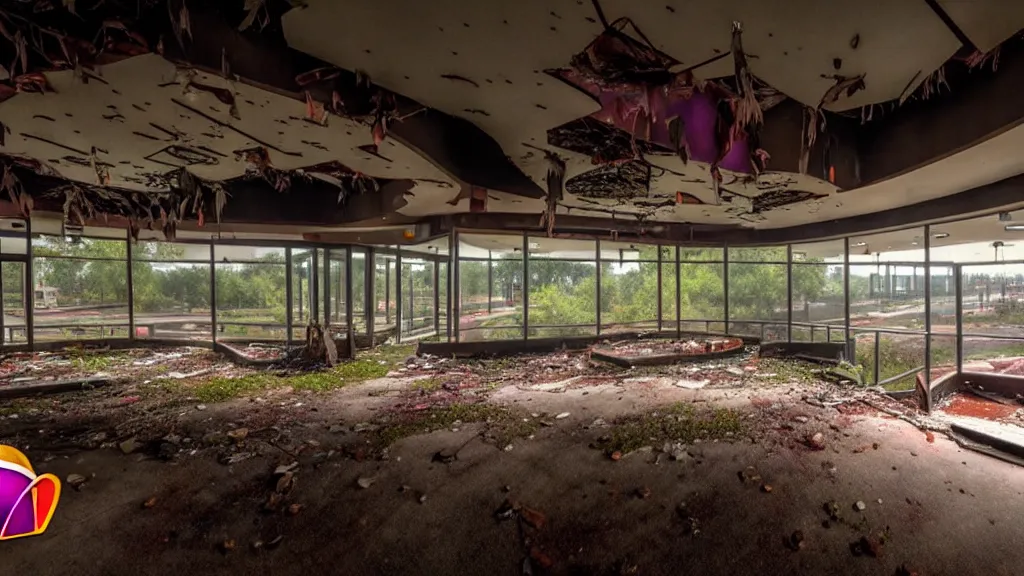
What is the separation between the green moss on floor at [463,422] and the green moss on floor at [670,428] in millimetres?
857

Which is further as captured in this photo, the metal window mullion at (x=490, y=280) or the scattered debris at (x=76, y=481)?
the metal window mullion at (x=490, y=280)

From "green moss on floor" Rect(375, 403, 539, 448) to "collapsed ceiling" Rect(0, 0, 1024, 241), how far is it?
2.56 m

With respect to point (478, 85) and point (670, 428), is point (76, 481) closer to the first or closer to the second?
point (478, 85)

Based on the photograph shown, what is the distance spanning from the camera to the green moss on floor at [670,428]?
147 inches

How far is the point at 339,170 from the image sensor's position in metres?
5.04

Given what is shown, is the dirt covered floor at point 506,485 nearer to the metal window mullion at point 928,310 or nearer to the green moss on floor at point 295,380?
the green moss on floor at point 295,380

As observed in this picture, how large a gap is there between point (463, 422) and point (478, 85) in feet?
10.5

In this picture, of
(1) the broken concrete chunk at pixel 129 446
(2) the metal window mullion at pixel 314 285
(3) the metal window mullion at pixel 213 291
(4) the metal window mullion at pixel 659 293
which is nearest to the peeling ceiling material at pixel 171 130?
(1) the broken concrete chunk at pixel 129 446

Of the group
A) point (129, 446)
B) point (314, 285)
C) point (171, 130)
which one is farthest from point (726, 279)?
point (129, 446)

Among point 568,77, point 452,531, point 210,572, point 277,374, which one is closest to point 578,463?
point 452,531

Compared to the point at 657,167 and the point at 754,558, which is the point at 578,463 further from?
the point at 657,167

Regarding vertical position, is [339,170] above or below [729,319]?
above

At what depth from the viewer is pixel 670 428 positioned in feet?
13.4

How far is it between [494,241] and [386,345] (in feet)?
13.4
